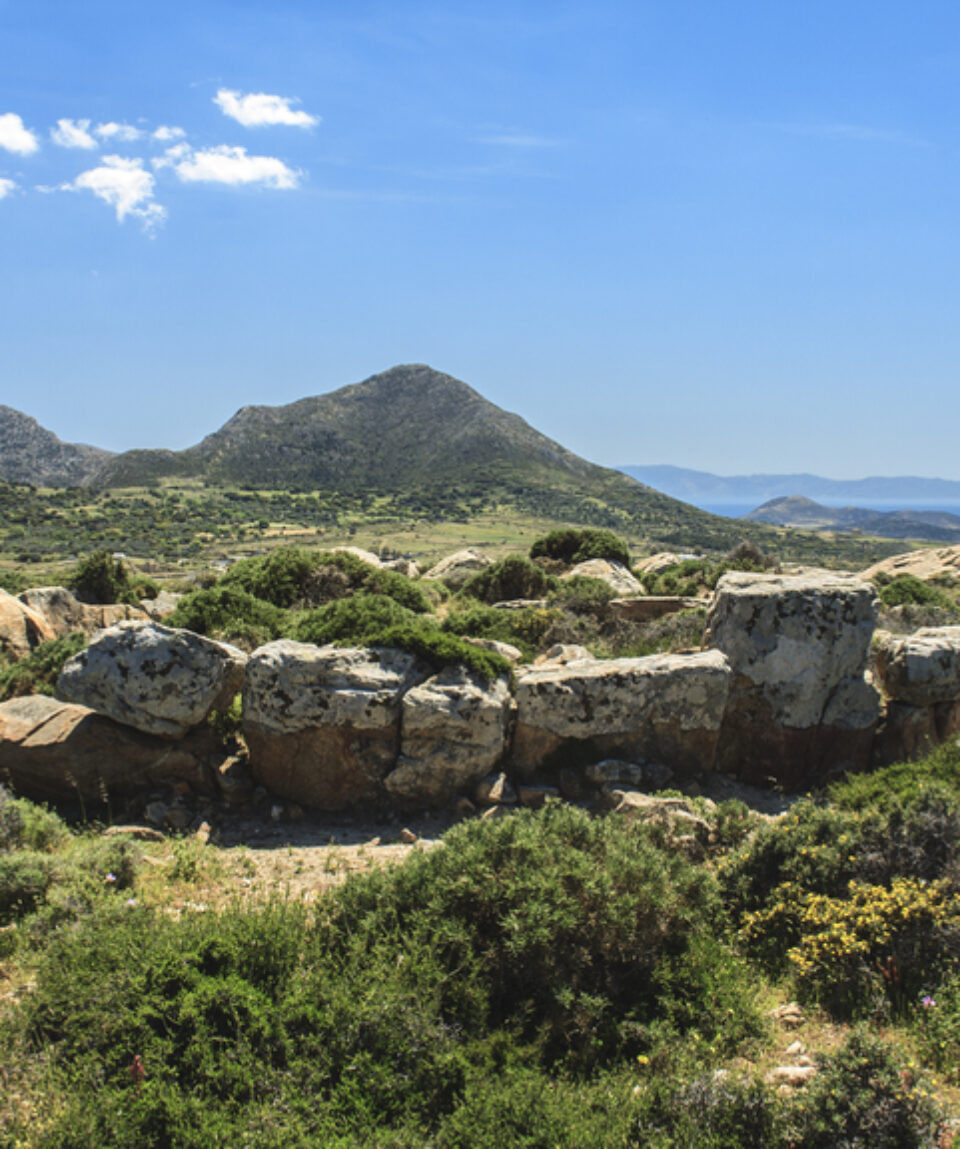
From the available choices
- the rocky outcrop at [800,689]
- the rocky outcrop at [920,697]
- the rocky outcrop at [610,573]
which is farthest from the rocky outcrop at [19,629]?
the rocky outcrop at [920,697]

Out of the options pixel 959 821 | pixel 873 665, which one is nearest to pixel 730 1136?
pixel 959 821

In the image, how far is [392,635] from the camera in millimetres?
9688

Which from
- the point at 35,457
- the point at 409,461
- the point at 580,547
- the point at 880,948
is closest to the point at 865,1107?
the point at 880,948

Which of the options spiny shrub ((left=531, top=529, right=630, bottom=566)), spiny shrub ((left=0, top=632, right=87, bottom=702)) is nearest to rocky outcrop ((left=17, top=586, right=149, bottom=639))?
spiny shrub ((left=0, top=632, right=87, bottom=702))

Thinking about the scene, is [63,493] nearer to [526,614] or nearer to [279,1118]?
[526,614]

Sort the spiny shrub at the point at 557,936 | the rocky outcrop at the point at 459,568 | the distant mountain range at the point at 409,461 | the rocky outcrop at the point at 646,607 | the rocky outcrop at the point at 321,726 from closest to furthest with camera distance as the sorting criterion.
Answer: the spiny shrub at the point at 557,936 → the rocky outcrop at the point at 321,726 → the rocky outcrop at the point at 646,607 → the rocky outcrop at the point at 459,568 → the distant mountain range at the point at 409,461

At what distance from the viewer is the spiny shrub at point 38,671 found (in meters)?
11.1

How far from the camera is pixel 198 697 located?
911cm

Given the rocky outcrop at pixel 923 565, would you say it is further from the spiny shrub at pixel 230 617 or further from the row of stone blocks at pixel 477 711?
the spiny shrub at pixel 230 617

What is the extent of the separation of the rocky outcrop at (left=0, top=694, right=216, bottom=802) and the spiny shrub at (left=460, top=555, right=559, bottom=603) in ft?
38.8

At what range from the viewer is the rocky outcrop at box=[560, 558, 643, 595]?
71.5 ft

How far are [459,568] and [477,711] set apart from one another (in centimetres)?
1570

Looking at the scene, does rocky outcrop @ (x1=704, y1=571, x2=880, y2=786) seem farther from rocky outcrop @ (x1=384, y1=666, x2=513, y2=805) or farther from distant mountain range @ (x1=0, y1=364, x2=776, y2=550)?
distant mountain range @ (x1=0, y1=364, x2=776, y2=550)

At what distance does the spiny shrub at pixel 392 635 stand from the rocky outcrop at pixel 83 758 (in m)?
2.40
